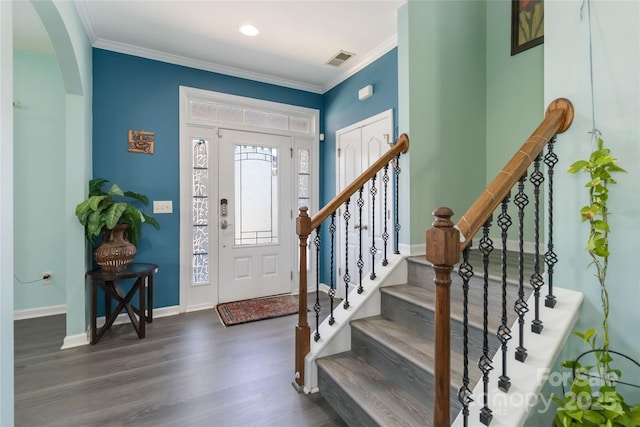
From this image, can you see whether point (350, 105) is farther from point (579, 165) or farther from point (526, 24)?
point (579, 165)

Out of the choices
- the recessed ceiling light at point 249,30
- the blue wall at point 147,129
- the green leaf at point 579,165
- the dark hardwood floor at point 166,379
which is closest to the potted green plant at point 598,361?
the green leaf at point 579,165

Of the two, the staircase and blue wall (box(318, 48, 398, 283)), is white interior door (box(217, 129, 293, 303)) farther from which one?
the staircase

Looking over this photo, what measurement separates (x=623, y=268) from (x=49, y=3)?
11.4 ft

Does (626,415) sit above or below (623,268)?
below

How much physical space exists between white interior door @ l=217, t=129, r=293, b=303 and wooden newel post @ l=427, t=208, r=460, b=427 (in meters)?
3.12

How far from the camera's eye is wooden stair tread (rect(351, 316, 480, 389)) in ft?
5.15

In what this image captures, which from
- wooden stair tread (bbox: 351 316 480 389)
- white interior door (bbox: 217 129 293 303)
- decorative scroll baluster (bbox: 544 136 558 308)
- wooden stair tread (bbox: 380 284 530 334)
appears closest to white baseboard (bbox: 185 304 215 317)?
white interior door (bbox: 217 129 293 303)

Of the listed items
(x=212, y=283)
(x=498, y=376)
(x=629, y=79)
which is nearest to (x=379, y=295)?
(x=498, y=376)

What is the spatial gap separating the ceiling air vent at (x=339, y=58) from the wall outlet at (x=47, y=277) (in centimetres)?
405

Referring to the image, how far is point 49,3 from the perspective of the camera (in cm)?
200

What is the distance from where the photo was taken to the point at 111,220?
105 inches

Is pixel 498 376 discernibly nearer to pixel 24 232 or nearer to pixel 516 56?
pixel 516 56

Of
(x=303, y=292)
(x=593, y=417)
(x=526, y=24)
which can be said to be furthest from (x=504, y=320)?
(x=526, y=24)

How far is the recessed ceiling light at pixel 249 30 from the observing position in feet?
9.63
